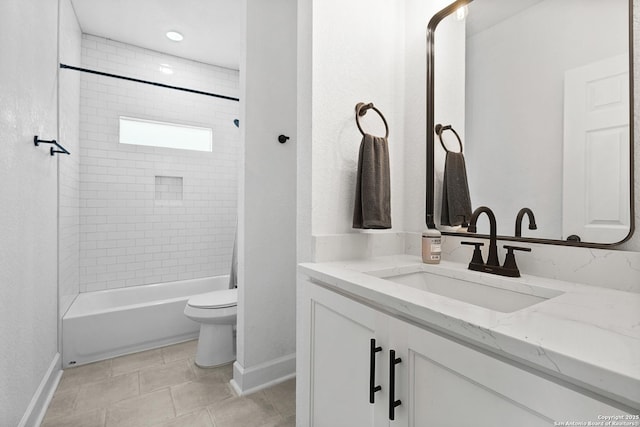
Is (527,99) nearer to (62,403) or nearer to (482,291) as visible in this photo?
(482,291)

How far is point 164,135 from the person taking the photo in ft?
10.6

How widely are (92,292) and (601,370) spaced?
352 centimetres

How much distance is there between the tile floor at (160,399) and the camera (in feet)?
5.24

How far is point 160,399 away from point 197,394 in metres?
0.20

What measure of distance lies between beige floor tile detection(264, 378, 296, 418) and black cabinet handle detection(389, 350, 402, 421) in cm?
114

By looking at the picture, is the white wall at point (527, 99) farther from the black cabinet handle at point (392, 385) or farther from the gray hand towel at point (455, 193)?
the black cabinet handle at point (392, 385)

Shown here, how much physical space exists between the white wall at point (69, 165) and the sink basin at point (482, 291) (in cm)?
236

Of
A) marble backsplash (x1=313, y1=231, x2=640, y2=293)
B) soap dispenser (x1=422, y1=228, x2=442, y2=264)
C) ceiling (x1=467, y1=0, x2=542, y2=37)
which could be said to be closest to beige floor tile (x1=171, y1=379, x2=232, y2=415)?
marble backsplash (x1=313, y1=231, x2=640, y2=293)

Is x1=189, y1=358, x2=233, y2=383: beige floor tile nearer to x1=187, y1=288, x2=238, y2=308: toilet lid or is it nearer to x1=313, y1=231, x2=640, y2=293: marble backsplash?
Answer: x1=187, y1=288, x2=238, y2=308: toilet lid

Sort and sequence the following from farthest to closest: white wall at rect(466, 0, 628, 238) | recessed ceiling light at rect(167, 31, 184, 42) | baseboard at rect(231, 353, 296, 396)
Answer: recessed ceiling light at rect(167, 31, 184, 42)
baseboard at rect(231, 353, 296, 396)
white wall at rect(466, 0, 628, 238)

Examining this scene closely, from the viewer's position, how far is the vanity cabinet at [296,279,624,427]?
1.64ft

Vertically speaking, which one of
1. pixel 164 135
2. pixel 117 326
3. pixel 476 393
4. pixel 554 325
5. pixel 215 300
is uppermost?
pixel 164 135

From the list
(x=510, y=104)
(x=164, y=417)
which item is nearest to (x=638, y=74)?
(x=510, y=104)

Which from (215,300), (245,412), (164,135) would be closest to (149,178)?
(164,135)
